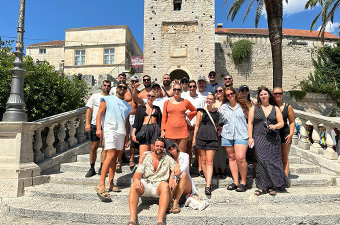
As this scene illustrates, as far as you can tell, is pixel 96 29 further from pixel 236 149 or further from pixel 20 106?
pixel 236 149

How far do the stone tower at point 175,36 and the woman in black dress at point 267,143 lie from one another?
54.6ft

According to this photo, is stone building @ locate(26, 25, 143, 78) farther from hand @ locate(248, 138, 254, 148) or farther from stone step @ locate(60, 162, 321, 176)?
hand @ locate(248, 138, 254, 148)

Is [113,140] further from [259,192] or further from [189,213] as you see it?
[259,192]

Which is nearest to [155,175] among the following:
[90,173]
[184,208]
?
[184,208]

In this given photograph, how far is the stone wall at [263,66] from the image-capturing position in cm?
2445

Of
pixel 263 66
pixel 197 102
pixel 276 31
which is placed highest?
pixel 263 66

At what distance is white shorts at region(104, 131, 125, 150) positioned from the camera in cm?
379

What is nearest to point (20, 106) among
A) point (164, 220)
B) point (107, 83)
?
point (107, 83)

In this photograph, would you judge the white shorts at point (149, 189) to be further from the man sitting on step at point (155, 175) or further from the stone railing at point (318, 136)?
the stone railing at point (318, 136)

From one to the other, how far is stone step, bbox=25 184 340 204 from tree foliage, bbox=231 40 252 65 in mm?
21830

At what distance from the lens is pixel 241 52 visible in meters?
24.1

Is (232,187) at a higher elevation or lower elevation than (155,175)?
lower

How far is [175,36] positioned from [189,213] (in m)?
19.2

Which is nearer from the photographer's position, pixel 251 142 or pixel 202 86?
pixel 251 142
